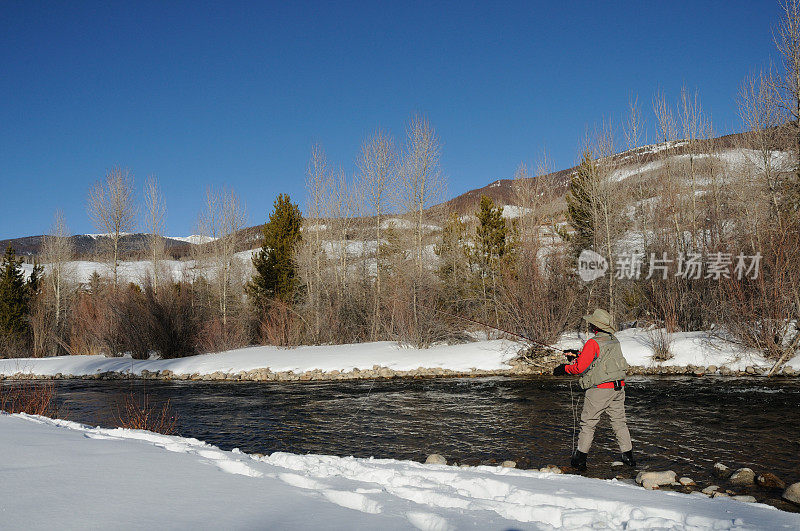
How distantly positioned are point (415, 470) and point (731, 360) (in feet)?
46.2

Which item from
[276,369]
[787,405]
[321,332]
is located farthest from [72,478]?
[321,332]

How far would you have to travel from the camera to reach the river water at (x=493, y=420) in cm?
750

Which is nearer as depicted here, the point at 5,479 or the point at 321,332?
the point at 5,479

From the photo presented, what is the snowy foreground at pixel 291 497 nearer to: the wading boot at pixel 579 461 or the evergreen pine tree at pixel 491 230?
the wading boot at pixel 579 461

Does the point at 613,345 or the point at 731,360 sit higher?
the point at 613,345

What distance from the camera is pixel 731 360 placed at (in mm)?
15648

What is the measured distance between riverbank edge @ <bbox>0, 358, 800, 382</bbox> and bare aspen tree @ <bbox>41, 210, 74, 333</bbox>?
21.0 metres

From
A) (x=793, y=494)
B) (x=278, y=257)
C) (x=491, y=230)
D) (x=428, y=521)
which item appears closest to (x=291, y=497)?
(x=428, y=521)

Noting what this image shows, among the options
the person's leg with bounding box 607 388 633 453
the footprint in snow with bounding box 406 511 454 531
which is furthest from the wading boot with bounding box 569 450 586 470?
the footprint in snow with bounding box 406 511 454 531

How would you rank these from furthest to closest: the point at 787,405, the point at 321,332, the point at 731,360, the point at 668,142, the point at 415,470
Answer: the point at 668,142
the point at 321,332
the point at 731,360
the point at 787,405
the point at 415,470

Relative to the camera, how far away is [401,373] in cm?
1842

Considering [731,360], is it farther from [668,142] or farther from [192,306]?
[192,306]

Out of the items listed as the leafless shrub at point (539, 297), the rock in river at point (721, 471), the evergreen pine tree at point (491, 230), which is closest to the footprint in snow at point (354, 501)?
the rock in river at point (721, 471)

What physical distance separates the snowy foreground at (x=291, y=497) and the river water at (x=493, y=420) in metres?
1.95
